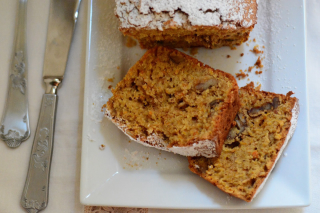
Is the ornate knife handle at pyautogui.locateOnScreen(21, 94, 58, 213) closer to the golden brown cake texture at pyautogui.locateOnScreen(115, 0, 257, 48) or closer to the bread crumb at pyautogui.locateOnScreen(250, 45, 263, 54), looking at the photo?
the golden brown cake texture at pyautogui.locateOnScreen(115, 0, 257, 48)

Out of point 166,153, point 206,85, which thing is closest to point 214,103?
point 206,85

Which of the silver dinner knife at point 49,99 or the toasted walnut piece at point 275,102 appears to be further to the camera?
the silver dinner knife at point 49,99

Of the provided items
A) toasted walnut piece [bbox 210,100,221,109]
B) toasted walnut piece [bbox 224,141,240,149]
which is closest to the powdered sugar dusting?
toasted walnut piece [bbox 210,100,221,109]

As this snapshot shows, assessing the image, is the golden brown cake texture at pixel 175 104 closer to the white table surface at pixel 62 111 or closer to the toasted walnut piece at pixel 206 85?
the toasted walnut piece at pixel 206 85

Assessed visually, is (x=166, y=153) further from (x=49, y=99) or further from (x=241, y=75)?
(x=49, y=99)

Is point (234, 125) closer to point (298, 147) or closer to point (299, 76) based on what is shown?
point (298, 147)

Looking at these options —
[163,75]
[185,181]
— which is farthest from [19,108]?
[185,181]

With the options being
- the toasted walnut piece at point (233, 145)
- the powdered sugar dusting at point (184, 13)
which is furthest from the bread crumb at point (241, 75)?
the toasted walnut piece at point (233, 145)
